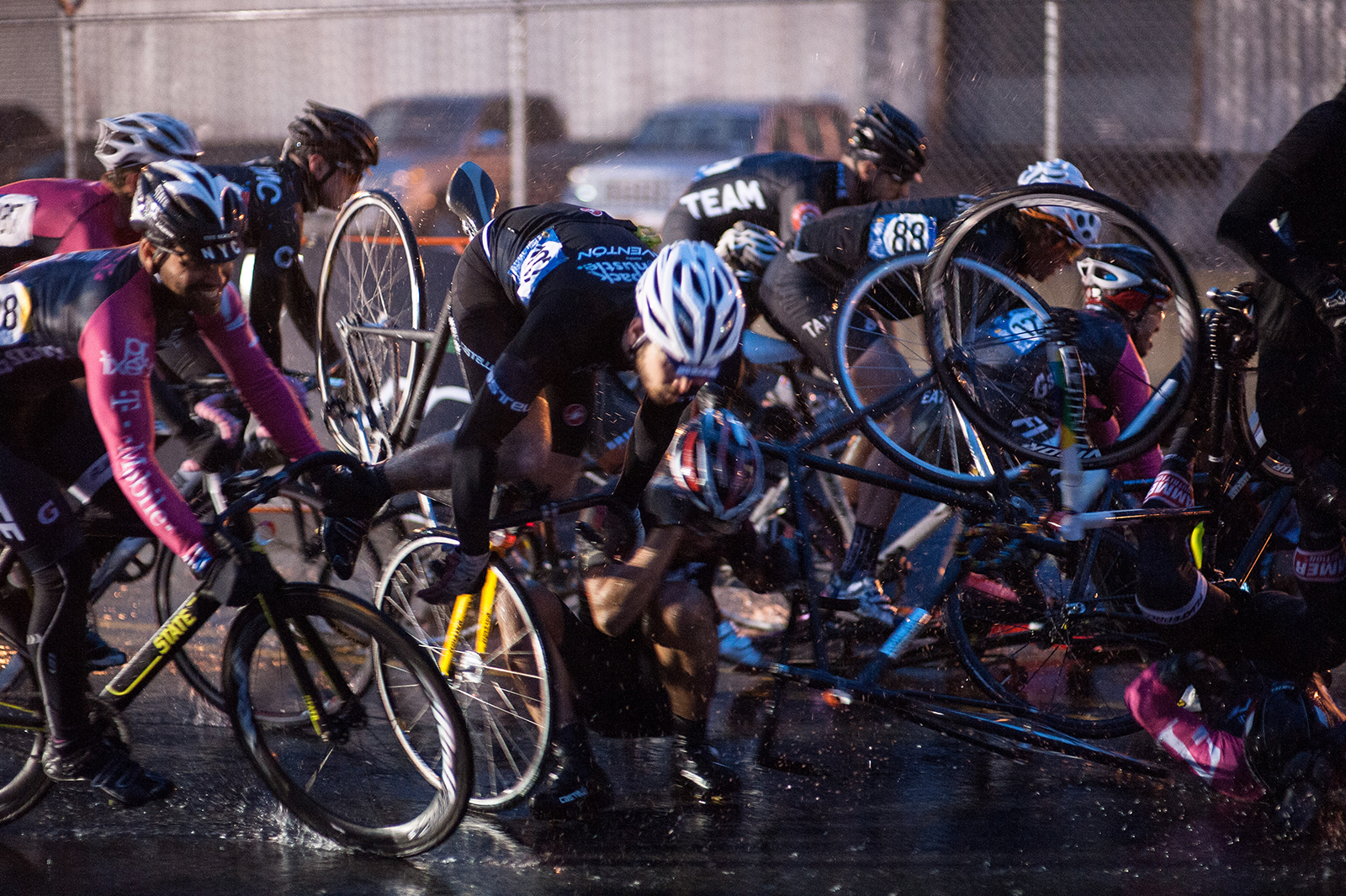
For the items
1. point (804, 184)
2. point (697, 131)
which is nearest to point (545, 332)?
point (804, 184)

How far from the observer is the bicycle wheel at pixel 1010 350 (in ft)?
13.2

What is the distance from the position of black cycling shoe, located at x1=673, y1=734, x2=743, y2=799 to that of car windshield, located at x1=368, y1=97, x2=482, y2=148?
6.68 m

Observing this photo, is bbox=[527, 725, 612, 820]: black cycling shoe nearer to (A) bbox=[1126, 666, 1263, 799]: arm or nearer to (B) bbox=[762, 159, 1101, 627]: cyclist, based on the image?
(B) bbox=[762, 159, 1101, 627]: cyclist

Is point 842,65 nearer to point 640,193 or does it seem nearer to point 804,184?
point 640,193

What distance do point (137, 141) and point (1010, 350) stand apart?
340 cm

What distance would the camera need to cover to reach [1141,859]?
10.9 ft

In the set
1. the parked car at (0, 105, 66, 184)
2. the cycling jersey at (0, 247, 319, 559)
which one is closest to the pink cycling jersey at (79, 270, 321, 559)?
the cycling jersey at (0, 247, 319, 559)

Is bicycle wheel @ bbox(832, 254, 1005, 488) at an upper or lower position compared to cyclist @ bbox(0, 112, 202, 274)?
lower

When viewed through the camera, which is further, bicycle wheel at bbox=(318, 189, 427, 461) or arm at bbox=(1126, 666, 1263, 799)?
bicycle wheel at bbox=(318, 189, 427, 461)

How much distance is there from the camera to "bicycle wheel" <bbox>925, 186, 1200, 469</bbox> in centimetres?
402

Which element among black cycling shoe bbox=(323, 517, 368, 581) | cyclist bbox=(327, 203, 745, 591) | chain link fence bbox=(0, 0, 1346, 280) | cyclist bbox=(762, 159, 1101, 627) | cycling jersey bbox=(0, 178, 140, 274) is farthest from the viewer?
chain link fence bbox=(0, 0, 1346, 280)

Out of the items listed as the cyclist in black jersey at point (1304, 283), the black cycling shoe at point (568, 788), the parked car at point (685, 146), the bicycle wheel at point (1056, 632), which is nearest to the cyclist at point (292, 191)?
the black cycling shoe at point (568, 788)

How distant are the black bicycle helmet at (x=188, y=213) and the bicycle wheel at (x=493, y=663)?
1.06m

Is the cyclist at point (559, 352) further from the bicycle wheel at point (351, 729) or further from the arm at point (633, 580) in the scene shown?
the bicycle wheel at point (351, 729)
